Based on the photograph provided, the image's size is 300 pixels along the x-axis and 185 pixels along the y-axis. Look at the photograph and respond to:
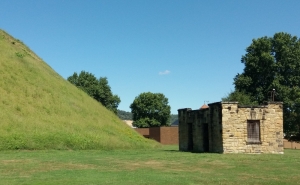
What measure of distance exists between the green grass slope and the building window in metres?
11.8

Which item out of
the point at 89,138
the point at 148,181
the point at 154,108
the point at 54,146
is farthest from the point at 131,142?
the point at 154,108

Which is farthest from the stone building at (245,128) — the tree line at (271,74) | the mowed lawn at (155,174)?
the tree line at (271,74)

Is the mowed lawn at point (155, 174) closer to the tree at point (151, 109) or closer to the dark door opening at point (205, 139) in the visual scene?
the dark door opening at point (205, 139)

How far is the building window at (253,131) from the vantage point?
81.7ft

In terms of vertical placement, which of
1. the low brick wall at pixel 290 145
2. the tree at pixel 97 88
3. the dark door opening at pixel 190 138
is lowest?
the low brick wall at pixel 290 145

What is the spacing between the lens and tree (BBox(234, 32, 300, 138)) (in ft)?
165

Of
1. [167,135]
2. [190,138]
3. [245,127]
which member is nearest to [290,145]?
[167,135]

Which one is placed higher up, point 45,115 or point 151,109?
point 151,109

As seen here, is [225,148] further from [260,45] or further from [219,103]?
[260,45]

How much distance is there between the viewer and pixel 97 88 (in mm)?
81625

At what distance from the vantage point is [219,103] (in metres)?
24.9

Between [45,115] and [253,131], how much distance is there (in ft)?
58.7

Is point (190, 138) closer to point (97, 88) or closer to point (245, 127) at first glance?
point (245, 127)

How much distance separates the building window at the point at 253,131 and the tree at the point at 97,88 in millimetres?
58902
